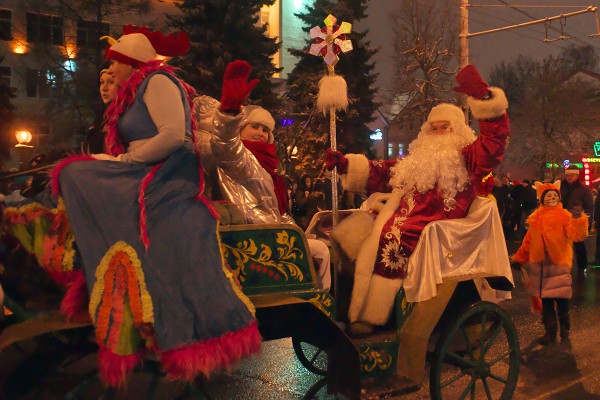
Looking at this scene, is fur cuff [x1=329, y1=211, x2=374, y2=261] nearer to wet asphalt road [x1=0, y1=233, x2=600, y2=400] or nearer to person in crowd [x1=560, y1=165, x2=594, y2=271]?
wet asphalt road [x1=0, y1=233, x2=600, y2=400]

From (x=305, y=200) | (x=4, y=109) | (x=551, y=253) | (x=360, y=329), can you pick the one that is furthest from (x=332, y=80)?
(x=4, y=109)

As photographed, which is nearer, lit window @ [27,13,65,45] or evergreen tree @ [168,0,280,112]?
evergreen tree @ [168,0,280,112]

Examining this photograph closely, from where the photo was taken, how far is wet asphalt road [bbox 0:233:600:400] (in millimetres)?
3037

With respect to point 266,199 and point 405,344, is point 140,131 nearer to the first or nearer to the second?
point 266,199

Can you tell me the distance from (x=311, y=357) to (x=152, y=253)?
11.7 feet

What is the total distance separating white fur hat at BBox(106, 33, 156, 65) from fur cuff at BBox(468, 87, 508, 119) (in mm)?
2298

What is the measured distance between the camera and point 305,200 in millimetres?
12016

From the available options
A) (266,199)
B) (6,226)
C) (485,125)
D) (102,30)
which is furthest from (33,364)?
(102,30)

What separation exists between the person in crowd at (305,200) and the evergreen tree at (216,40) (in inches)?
212

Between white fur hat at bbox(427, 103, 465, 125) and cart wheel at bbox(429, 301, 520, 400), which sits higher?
white fur hat at bbox(427, 103, 465, 125)

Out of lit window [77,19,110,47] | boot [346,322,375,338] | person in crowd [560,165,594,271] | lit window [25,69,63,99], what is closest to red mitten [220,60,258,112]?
boot [346,322,375,338]

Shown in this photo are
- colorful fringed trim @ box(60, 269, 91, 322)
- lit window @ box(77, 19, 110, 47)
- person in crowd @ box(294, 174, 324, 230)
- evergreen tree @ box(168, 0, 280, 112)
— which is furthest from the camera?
lit window @ box(77, 19, 110, 47)

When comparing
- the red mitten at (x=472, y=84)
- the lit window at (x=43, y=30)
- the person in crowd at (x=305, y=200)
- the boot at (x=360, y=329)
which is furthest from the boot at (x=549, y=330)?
the lit window at (x=43, y=30)

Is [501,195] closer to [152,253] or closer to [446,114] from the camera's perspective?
[446,114]
